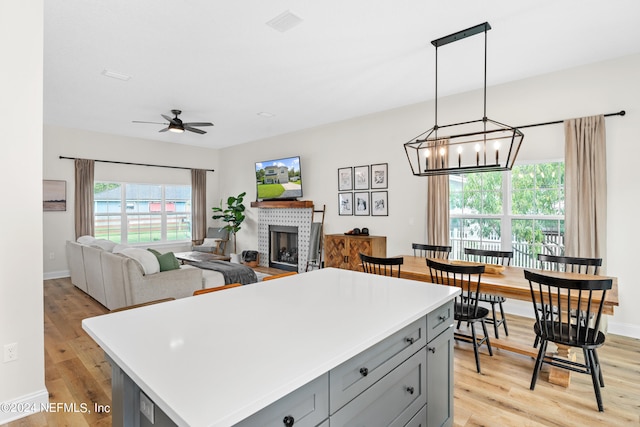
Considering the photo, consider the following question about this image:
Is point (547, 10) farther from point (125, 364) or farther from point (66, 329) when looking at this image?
point (66, 329)

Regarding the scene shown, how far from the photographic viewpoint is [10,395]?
2.16m

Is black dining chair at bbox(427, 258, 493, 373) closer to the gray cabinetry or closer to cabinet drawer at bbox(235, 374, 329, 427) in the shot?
the gray cabinetry

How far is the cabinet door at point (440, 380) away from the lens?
1742mm

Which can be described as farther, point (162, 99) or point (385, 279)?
point (162, 99)

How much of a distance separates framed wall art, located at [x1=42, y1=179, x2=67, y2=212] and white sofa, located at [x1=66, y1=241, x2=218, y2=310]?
2016 millimetres

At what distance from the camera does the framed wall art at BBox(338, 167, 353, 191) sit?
5926mm

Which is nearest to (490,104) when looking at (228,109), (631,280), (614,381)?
(631,280)

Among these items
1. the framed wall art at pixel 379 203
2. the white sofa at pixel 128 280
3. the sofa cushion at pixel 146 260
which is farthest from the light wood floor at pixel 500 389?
the framed wall art at pixel 379 203

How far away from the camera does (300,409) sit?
98cm

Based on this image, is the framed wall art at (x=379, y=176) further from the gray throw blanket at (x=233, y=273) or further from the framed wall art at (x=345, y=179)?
the gray throw blanket at (x=233, y=273)

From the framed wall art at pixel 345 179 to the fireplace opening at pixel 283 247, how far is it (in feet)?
4.71

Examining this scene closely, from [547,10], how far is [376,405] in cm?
317

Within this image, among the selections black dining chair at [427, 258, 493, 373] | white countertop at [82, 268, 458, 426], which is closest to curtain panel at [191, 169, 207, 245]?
black dining chair at [427, 258, 493, 373]

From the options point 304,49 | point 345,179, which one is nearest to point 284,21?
point 304,49
